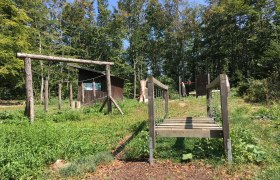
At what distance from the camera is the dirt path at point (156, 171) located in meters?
3.57

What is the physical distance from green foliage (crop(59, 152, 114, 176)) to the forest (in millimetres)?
21998

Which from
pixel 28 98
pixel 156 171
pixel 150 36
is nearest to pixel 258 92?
pixel 28 98

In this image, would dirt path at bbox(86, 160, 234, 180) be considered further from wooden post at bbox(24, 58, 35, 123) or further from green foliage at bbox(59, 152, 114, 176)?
wooden post at bbox(24, 58, 35, 123)

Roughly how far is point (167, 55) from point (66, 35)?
1368cm

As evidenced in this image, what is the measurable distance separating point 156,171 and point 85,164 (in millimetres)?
1147

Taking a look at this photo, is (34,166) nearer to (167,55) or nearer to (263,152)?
(263,152)

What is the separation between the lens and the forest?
2738 centimetres

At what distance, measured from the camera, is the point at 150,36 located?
120ft

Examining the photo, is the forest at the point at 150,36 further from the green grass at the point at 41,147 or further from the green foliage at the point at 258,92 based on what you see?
the green grass at the point at 41,147

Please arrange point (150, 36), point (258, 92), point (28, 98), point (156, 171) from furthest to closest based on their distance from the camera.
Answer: point (150, 36) < point (258, 92) < point (28, 98) < point (156, 171)

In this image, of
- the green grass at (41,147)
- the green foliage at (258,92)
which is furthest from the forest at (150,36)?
the green grass at (41,147)

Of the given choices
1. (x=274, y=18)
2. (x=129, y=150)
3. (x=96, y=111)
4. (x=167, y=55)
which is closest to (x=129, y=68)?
(x=167, y=55)

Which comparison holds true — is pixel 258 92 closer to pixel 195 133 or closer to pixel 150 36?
pixel 195 133

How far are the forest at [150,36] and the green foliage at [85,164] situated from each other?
72.2 ft
